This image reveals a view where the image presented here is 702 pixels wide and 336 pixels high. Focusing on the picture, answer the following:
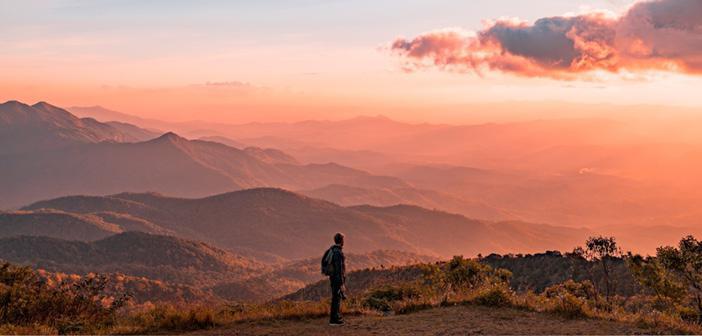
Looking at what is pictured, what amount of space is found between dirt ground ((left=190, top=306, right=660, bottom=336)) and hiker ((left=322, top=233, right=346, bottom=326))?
1.02ft

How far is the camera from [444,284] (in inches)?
920

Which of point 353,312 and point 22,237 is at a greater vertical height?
point 353,312

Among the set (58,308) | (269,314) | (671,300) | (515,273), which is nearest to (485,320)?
(269,314)

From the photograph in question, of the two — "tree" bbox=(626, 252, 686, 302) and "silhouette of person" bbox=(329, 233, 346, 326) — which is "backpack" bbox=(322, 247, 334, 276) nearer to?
"silhouette of person" bbox=(329, 233, 346, 326)

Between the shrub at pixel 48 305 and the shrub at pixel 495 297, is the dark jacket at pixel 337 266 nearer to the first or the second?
the shrub at pixel 495 297

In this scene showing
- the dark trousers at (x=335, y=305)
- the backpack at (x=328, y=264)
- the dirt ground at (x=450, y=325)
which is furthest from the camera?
the backpack at (x=328, y=264)

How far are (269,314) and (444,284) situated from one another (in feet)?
29.3

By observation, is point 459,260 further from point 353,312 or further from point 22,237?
point 22,237

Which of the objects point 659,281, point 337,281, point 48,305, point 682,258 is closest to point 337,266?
point 337,281

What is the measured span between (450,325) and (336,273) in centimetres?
323

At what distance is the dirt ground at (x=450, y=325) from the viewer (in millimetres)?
14164

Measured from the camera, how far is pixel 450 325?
589 inches

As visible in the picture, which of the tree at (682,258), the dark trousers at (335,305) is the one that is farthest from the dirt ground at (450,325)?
the tree at (682,258)

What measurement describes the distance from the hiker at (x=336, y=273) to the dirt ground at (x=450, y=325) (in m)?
0.31
